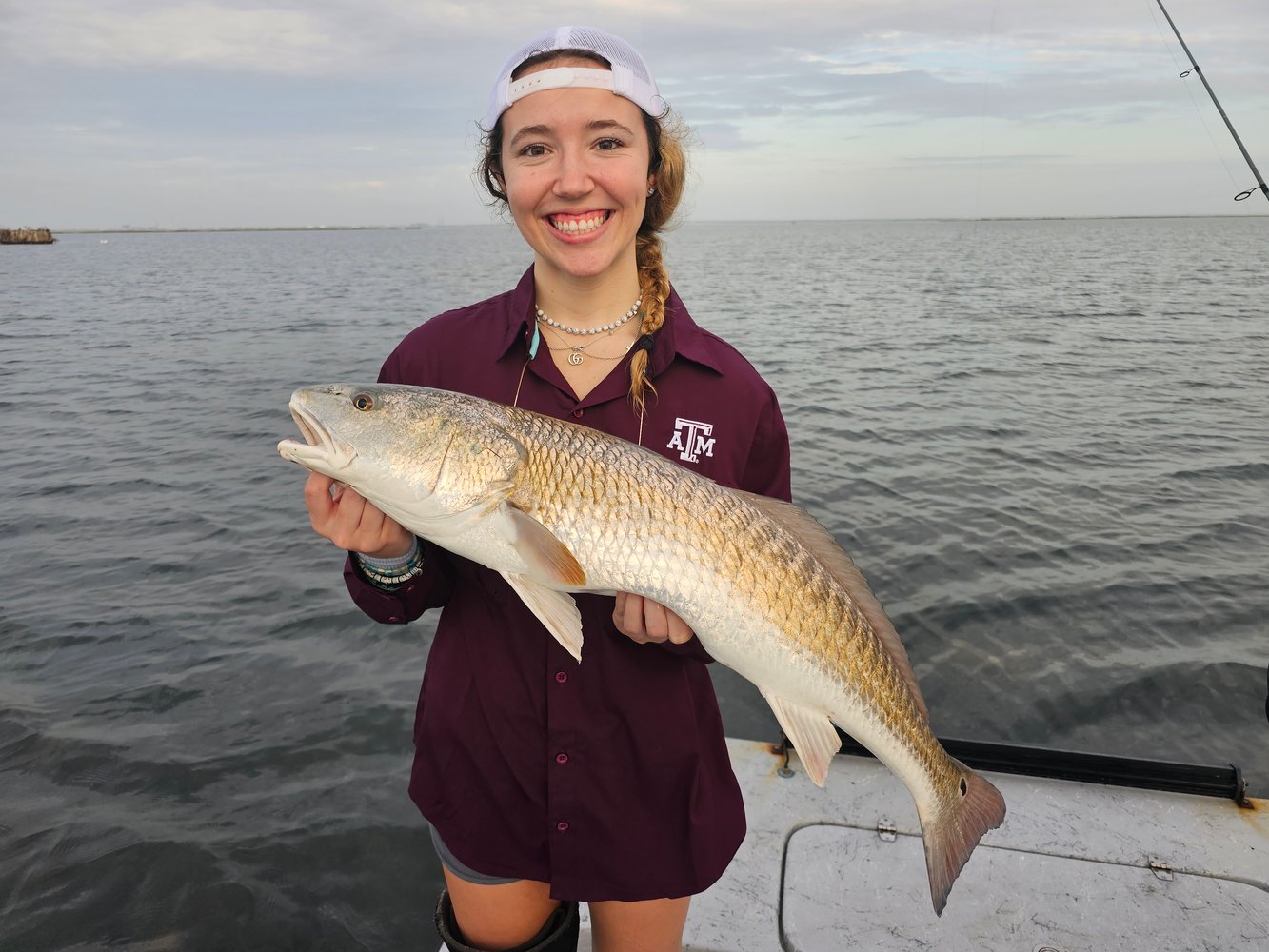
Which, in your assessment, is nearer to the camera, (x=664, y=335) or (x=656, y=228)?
(x=664, y=335)

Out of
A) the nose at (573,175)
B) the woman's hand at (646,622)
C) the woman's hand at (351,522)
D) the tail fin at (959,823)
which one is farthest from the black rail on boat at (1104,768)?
the nose at (573,175)

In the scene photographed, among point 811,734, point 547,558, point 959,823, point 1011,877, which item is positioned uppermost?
point 547,558

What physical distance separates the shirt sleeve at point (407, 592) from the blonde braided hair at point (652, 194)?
778 mm

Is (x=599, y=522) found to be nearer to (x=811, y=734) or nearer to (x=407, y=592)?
(x=407, y=592)

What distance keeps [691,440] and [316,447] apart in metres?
1.20

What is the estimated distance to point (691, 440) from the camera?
257 cm

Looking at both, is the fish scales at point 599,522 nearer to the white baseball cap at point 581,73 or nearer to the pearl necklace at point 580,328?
the pearl necklace at point 580,328

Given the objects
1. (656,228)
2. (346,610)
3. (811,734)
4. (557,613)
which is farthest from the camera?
(346,610)

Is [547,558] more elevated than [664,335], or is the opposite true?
[664,335]

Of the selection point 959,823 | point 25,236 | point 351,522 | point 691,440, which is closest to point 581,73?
point 691,440

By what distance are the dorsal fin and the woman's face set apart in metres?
1.04

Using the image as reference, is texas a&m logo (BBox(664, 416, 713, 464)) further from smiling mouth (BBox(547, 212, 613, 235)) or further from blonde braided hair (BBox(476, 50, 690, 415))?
smiling mouth (BBox(547, 212, 613, 235))

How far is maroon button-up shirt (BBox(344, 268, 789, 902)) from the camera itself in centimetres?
238

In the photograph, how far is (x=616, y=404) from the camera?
8.48 ft
